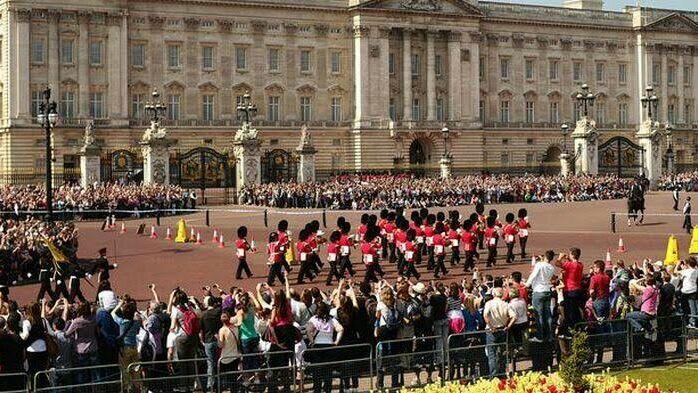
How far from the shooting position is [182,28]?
80750 mm

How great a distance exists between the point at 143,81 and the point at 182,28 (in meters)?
4.88

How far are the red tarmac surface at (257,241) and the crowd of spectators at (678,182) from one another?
13.1m

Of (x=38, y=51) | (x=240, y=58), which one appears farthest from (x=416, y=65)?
(x=38, y=51)

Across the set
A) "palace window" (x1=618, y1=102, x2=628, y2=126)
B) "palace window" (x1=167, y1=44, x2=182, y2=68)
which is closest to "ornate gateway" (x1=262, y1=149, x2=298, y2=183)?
"palace window" (x1=167, y1=44, x2=182, y2=68)

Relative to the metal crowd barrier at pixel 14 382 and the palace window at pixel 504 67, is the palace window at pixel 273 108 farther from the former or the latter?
the metal crowd barrier at pixel 14 382

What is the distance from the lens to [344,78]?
87562 mm

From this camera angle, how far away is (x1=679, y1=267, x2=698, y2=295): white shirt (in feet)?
70.0

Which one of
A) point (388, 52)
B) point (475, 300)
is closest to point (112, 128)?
point (388, 52)

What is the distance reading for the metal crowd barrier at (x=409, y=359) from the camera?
56.4 feet

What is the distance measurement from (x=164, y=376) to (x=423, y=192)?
4892 cm

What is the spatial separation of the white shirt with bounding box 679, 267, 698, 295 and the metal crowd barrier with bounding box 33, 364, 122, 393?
10969 mm

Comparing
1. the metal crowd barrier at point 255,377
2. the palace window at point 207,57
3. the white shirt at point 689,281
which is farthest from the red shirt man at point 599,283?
the palace window at point 207,57

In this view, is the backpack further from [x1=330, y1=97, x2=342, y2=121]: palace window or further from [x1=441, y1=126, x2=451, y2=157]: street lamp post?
[x1=330, y1=97, x2=342, y2=121]: palace window

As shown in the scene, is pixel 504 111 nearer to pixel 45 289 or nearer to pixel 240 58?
pixel 240 58
